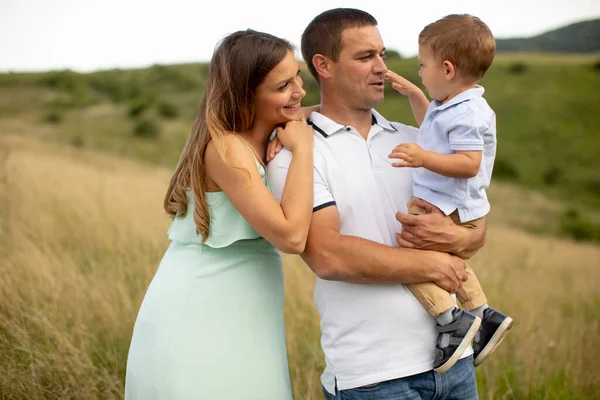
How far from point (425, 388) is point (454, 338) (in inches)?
9.9

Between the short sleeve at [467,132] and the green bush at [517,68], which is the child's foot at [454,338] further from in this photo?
the green bush at [517,68]

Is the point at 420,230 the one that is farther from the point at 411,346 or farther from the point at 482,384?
the point at 482,384

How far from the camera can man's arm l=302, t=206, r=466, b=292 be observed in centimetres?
240

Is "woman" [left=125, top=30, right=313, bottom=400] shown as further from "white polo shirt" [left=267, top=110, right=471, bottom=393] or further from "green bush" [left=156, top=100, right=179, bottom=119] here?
"green bush" [left=156, top=100, right=179, bottom=119]

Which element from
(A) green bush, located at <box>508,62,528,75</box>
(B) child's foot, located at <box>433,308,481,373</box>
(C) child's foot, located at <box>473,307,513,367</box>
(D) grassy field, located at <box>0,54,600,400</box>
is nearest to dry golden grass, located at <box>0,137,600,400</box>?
(D) grassy field, located at <box>0,54,600,400</box>

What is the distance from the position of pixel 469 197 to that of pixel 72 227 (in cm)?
547

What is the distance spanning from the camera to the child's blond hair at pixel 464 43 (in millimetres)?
2566

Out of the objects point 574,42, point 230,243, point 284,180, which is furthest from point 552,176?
point 230,243

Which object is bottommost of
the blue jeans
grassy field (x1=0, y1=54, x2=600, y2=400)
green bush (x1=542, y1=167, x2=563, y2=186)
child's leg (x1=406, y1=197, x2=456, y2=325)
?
green bush (x1=542, y1=167, x2=563, y2=186)

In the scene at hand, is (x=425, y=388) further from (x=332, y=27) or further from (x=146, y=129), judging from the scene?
(x=146, y=129)

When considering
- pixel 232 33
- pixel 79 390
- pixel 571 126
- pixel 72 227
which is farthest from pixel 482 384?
pixel 571 126

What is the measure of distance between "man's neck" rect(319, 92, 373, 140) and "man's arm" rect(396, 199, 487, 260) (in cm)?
46

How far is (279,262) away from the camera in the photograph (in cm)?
272

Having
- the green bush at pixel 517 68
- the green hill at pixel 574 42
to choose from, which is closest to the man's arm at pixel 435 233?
the green hill at pixel 574 42
